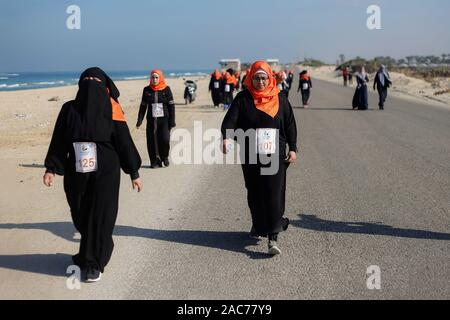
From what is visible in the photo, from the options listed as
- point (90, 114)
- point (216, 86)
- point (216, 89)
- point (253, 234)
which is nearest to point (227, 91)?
point (216, 86)

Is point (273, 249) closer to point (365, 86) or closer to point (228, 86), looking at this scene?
point (365, 86)

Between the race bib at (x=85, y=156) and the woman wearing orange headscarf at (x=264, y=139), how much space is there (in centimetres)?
142

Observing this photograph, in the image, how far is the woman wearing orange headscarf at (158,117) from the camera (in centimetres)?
1030

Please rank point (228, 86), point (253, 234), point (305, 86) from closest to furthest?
point (253, 234) → point (228, 86) → point (305, 86)

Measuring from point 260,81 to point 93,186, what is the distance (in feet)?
6.28

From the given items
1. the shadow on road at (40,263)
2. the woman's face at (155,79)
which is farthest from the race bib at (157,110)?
the shadow on road at (40,263)

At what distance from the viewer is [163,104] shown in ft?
34.1

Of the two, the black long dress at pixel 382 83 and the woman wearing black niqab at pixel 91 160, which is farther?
the black long dress at pixel 382 83

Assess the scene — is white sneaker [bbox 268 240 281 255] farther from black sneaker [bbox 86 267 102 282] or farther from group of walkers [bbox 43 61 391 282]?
black sneaker [bbox 86 267 102 282]

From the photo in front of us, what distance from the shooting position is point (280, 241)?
230 inches

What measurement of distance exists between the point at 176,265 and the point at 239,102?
1.76 metres

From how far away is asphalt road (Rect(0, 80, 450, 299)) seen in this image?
4586mm

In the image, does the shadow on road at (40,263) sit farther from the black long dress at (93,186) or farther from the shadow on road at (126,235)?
the black long dress at (93,186)
